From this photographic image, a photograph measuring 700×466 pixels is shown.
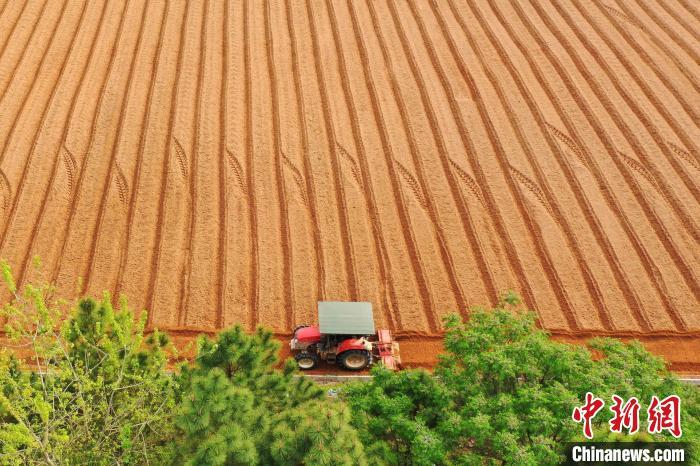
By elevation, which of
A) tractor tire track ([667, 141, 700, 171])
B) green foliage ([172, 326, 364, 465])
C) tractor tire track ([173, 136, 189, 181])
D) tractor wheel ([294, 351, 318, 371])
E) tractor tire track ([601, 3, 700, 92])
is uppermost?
tractor tire track ([601, 3, 700, 92])

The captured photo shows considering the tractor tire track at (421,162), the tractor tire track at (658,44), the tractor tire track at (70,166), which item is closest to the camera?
the tractor tire track at (421,162)

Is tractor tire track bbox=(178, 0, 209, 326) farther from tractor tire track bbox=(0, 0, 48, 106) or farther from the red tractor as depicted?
tractor tire track bbox=(0, 0, 48, 106)

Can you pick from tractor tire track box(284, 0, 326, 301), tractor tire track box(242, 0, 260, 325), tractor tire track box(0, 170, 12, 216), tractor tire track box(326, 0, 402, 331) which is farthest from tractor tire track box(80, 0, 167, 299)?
tractor tire track box(326, 0, 402, 331)

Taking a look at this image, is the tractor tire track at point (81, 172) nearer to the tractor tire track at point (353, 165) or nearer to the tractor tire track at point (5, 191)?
the tractor tire track at point (5, 191)

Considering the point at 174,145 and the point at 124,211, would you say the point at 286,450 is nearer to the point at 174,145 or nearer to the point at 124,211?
the point at 124,211

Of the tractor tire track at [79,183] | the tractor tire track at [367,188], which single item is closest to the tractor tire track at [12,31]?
the tractor tire track at [79,183]

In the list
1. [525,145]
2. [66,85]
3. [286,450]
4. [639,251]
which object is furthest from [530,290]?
[66,85]

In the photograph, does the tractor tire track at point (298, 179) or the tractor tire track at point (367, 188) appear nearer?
the tractor tire track at point (367, 188)
